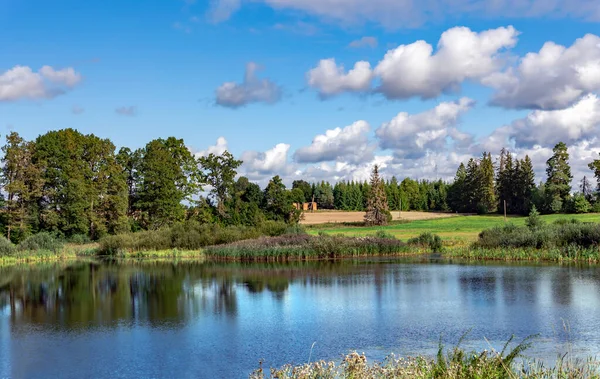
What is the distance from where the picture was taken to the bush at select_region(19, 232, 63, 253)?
5828 centimetres

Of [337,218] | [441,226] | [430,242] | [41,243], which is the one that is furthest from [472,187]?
[41,243]

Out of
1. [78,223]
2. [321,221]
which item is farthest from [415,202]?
[78,223]

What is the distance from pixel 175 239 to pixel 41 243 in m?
12.8

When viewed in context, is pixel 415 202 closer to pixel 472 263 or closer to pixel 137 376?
pixel 472 263

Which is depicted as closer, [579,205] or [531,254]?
[531,254]

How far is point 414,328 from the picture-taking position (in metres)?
20.7

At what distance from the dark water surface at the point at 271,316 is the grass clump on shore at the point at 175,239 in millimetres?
18540

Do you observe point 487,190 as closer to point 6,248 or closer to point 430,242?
point 430,242

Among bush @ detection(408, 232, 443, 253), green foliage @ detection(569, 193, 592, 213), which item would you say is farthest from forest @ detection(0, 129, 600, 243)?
bush @ detection(408, 232, 443, 253)

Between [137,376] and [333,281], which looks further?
[333,281]

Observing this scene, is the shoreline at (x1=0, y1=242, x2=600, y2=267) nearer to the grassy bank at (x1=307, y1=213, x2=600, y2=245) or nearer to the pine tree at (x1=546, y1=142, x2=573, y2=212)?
the grassy bank at (x1=307, y1=213, x2=600, y2=245)

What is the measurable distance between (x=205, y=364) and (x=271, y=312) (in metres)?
8.84

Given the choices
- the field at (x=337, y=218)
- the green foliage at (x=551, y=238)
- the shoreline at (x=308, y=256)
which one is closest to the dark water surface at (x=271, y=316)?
the shoreline at (x=308, y=256)

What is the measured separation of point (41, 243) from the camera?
59281 millimetres
